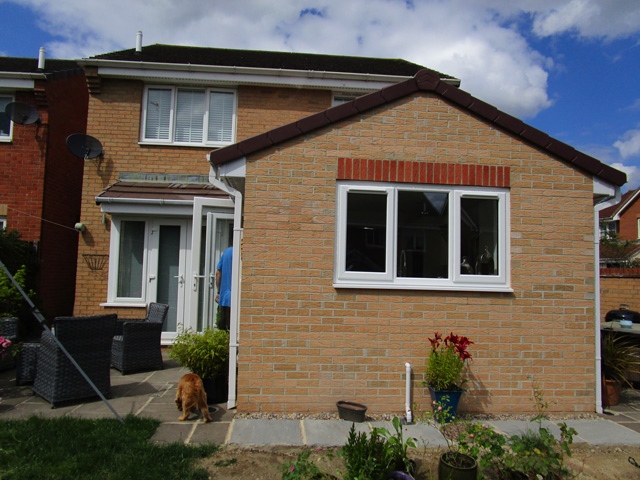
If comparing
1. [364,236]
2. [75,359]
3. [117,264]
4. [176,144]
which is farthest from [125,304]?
[364,236]

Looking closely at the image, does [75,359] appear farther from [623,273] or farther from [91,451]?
[623,273]

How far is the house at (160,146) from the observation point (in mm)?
8758

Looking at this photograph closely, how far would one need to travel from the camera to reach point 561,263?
18.1 feet

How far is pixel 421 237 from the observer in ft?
17.8

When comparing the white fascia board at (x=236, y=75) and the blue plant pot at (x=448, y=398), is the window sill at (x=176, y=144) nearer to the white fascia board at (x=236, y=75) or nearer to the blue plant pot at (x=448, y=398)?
the white fascia board at (x=236, y=75)

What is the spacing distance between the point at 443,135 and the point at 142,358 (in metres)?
5.40

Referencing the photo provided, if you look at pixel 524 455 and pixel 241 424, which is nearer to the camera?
pixel 524 455

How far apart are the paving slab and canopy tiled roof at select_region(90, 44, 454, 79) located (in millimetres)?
8167

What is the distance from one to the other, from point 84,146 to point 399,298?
737 cm

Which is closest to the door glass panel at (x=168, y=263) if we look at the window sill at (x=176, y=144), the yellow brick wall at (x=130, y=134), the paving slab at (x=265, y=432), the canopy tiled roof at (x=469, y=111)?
the yellow brick wall at (x=130, y=134)

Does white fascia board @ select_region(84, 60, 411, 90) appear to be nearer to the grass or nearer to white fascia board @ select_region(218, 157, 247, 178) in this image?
white fascia board @ select_region(218, 157, 247, 178)

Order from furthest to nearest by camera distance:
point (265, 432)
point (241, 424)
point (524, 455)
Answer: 1. point (241, 424)
2. point (265, 432)
3. point (524, 455)

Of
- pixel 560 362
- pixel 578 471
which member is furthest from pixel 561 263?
pixel 578 471

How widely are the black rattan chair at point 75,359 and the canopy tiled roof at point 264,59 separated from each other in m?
6.90
